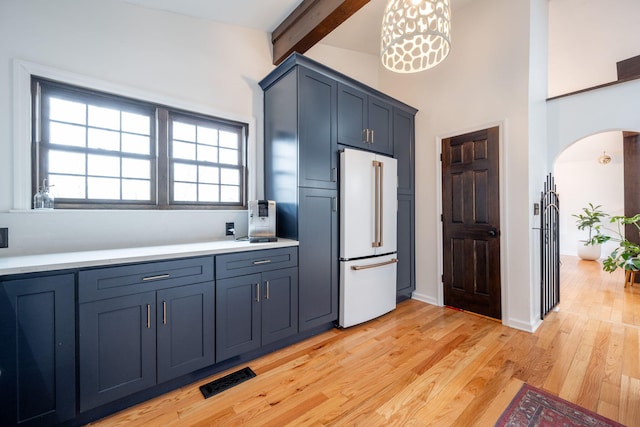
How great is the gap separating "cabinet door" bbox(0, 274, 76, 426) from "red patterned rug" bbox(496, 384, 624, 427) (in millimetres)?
2487

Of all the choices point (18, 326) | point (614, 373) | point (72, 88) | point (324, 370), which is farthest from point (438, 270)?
point (72, 88)

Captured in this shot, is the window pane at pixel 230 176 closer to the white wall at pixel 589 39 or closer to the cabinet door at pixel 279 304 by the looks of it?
the cabinet door at pixel 279 304

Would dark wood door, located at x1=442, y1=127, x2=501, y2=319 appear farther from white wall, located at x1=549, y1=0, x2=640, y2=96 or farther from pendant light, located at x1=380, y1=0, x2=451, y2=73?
white wall, located at x1=549, y1=0, x2=640, y2=96

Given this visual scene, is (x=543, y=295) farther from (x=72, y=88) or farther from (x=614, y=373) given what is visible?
(x=72, y=88)

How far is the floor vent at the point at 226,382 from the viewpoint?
1.79 m

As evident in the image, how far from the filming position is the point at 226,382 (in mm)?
1889

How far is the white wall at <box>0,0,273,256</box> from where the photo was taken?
1.74 meters

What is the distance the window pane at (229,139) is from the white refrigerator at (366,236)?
3.91 ft

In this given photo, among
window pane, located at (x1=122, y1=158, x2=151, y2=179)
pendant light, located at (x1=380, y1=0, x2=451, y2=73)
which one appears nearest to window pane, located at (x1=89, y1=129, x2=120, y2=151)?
window pane, located at (x1=122, y1=158, x2=151, y2=179)

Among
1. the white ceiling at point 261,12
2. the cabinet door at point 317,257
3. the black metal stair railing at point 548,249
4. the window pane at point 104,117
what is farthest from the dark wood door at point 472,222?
the window pane at point 104,117

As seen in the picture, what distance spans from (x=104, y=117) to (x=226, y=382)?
2.36 metres

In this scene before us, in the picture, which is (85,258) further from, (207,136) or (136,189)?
(207,136)

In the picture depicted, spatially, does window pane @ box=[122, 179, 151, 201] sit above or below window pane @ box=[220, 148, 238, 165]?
below

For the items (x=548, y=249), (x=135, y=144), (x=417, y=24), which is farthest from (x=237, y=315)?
(x=548, y=249)
